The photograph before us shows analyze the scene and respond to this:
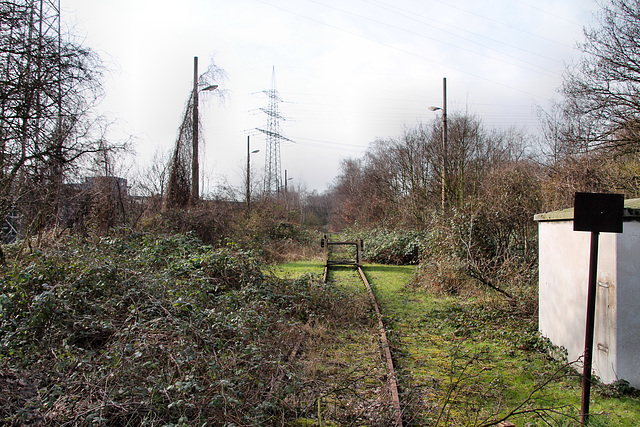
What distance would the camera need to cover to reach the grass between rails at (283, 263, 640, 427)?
3906 mm

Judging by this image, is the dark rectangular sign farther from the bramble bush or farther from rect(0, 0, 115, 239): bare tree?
the bramble bush

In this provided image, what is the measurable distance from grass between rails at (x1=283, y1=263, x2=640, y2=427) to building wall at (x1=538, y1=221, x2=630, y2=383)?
0.28 m

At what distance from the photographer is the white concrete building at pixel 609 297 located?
13.8ft

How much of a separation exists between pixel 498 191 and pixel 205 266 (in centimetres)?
792

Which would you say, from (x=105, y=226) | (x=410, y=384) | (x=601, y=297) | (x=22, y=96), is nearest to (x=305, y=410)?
(x=410, y=384)

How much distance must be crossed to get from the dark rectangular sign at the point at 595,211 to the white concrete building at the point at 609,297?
1.82 feet

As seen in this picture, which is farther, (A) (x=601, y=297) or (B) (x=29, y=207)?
(B) (x=29, y=207)

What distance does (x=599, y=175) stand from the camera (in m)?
9.95

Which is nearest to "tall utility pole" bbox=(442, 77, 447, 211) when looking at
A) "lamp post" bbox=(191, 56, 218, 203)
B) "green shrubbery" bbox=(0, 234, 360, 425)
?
"lamp post" bbox=(191, 56, 218, 203)

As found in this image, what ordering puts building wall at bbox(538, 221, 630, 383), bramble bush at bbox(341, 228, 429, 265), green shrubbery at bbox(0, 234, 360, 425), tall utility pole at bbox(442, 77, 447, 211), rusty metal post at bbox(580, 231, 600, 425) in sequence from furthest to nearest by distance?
1. tall utility pole at bbox(442, 77, 447, 211)
2. bramble bush at bbox(341, 228, 429, 265)
3. building wall at bbox(538, 221, 630, 383)
4. rusty metal post at bbox(580, 231, 600, 425)
5. green shrubbery at bbox(0, 234, 360, 425)

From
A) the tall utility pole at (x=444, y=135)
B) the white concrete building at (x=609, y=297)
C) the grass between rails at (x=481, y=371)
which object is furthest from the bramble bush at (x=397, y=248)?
the white concrete building at (x=609, y=297)

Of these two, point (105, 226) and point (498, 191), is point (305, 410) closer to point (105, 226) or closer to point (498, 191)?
point (498, 191)

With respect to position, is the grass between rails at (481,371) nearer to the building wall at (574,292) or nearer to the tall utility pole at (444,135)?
the building wall at (574,292)

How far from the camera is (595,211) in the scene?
387 centimetres
